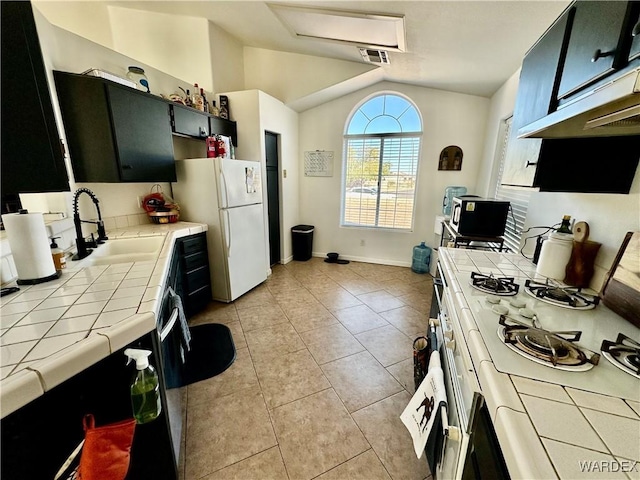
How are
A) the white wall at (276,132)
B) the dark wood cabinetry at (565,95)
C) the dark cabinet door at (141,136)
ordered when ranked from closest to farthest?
the dark wood cabinetry at (565,95), the dark cabinet door at (141,136), the white wall at (276,132)

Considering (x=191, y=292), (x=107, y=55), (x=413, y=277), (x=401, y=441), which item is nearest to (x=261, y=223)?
(x=191, y=292)

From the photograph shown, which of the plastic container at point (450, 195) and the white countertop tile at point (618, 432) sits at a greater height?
the plastic container at point (450, 195)

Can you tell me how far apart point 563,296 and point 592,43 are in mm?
920

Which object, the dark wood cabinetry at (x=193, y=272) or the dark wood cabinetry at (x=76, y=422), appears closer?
the dark wood cabinetry at (x=76, y=422)

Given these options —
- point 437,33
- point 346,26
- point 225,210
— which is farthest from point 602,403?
point 346,26

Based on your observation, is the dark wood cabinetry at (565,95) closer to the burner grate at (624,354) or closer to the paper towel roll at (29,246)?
the burner grate at (624,354)

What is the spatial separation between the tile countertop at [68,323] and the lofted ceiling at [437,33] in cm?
240

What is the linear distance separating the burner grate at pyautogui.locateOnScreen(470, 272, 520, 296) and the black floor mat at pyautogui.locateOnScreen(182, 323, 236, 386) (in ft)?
6.03

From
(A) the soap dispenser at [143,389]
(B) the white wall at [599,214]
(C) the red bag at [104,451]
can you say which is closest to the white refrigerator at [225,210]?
(A) the soap dispenser at [143,389]

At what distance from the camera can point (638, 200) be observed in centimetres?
103

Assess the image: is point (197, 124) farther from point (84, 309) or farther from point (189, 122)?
point (84, 309)

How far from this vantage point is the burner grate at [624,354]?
0.67 m

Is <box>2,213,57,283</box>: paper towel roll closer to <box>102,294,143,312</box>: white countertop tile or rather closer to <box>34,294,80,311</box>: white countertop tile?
<box>34,294,80,311</box>: white countertop tile

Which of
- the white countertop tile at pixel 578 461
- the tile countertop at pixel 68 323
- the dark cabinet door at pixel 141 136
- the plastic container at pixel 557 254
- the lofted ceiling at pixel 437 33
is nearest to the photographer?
the white countertop tile at pixel 578 461
